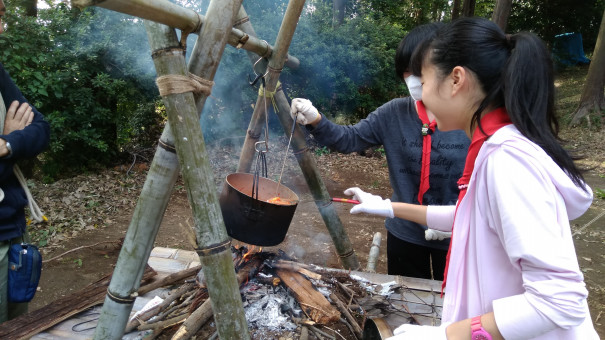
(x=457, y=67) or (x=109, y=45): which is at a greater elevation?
(x=109, y=45)

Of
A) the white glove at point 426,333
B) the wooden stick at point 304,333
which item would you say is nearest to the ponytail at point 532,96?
the white glove at point 426,333

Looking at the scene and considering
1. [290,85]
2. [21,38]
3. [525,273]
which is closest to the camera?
[525,273]

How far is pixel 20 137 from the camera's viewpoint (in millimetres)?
2322

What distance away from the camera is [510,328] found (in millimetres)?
1089

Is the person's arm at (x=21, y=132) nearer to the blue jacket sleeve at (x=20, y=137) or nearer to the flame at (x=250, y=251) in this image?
the blue jacket sleeve at (x=20, y=137)

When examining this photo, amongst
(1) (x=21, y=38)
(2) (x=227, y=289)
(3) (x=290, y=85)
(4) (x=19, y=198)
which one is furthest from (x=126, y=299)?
(3) (x=290, y=85)

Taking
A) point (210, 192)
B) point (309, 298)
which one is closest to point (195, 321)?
point (309, 298)

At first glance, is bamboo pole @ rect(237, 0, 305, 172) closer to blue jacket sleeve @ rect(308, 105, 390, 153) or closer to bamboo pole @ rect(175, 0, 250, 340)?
blue jacket sleeve @ rect(308, 105, 390, 153)

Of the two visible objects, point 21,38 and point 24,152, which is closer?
point 24,152

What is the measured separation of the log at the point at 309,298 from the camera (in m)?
2.50

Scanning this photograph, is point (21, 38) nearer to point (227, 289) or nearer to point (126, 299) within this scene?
point (126, 299)

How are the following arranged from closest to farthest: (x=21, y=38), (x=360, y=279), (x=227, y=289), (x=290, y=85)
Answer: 1. (x=227, y=289)
2. (x=360, y=279)
3. (x=21, y=38)
4. (x=290, y=85)

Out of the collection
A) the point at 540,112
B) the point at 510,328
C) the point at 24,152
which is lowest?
the point at 510,328

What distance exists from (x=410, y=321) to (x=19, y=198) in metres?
2.65
